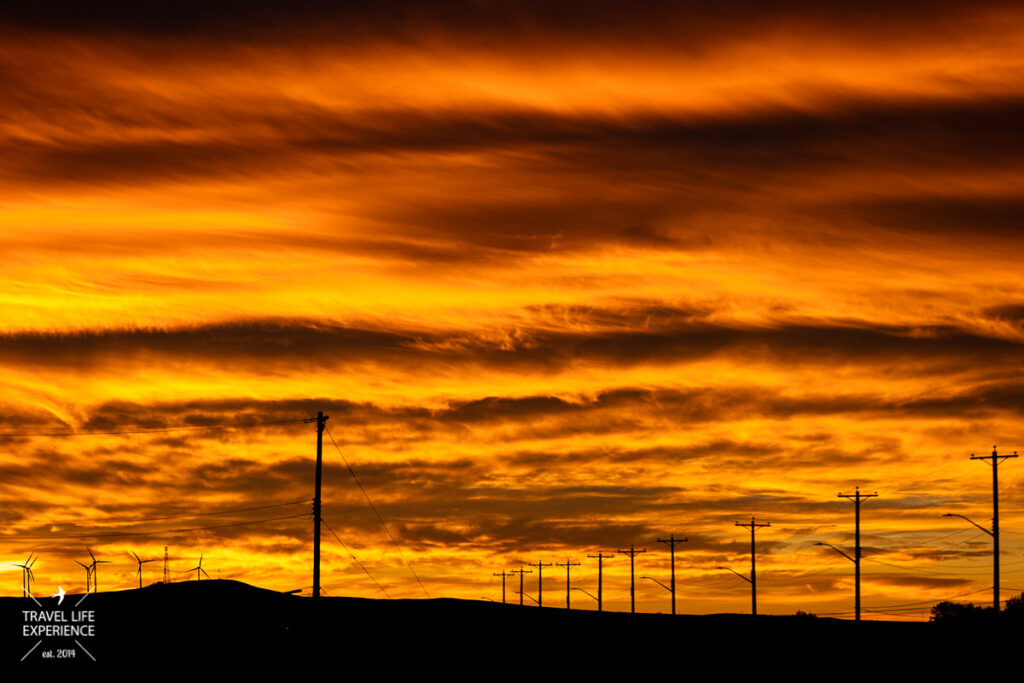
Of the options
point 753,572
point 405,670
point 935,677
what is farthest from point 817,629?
point 753,572

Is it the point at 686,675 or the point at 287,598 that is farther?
the point at 287,598

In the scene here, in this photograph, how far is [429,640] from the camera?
87750 mm

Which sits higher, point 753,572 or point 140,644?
point 753,572

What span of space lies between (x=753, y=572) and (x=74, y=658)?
106 meters

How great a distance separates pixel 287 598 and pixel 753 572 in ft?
275

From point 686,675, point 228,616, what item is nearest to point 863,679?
point 686,675

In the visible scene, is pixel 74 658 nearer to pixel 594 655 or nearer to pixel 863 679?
pixel 594 655

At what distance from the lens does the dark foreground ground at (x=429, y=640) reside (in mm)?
78875

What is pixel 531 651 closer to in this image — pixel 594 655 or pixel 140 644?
pixel 594 655

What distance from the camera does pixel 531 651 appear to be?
85.7m

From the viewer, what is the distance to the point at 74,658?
251 ft

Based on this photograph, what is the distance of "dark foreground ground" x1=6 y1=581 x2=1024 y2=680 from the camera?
3105 inches

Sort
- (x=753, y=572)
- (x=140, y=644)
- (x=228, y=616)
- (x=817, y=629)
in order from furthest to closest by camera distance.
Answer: (x=753, y=572) < (x=817, y=629) < (x=228, y=616) < (x=140, y=644)

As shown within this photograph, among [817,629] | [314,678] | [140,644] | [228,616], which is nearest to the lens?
[314,678]
